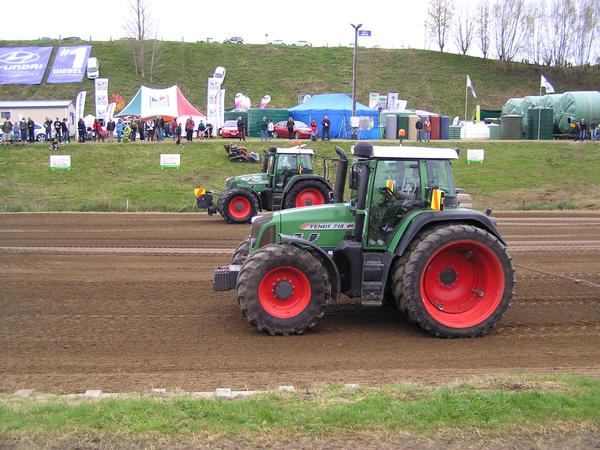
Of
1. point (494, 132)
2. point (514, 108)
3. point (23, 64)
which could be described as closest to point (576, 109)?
point (494, 132)

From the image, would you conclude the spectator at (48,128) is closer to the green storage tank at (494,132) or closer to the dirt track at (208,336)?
the green storage tank at (494,132)

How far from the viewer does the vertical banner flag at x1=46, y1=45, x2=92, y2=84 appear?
5722 cm

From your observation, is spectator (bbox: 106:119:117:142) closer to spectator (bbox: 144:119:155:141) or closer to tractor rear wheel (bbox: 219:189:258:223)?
spectator (bbox: 144:119:155:141)

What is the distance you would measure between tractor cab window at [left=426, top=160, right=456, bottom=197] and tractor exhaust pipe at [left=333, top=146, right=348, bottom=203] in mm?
968

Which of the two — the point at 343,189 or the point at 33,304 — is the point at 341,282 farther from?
the point at 33,304

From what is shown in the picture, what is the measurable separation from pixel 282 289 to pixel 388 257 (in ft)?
3.95

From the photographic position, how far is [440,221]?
7852 mm

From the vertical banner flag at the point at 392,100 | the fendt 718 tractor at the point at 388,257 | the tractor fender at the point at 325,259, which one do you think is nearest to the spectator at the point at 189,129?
the vertical banner flag at the point at 392,100

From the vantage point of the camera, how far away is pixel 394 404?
17.3ft

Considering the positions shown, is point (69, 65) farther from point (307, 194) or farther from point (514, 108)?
point (307, 194)

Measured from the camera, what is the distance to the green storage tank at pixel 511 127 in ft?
135

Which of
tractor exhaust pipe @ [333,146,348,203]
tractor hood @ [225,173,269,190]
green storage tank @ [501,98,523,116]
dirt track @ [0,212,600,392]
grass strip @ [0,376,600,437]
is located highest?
green storage tank @ [501,98,523,116]

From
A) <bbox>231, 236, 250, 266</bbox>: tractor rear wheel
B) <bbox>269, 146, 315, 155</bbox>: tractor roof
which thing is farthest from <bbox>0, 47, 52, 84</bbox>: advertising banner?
<bbox>231, 236, 250, 266</bbox>: tractor rear wheel

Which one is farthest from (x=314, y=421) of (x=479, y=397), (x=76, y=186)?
(x=76, y=186)
